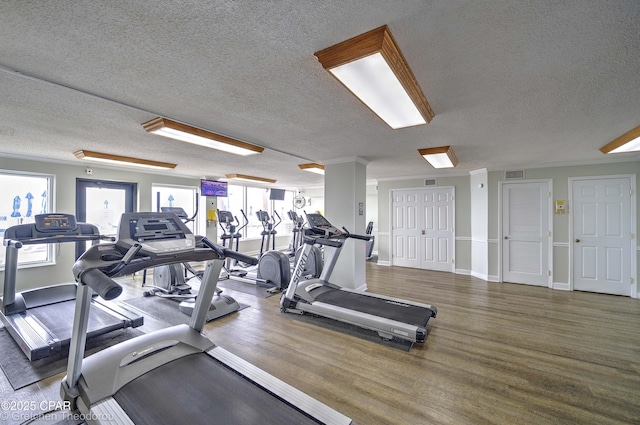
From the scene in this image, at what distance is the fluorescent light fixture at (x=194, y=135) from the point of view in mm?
2812

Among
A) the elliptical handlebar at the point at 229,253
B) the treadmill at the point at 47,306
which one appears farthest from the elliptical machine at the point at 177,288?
the elliptical handlebar at the point at 229,253

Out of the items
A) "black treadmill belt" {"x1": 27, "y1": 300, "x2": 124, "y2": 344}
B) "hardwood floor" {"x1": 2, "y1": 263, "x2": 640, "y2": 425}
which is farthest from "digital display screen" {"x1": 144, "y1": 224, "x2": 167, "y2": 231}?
"black treadmill belt" {"x1": 27, "y1": 300, "x2": 124, "y2": 344}

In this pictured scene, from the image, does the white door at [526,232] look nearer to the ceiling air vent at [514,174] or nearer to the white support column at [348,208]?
the ceiling air vent at [514,174]

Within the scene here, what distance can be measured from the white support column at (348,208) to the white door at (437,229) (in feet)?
8.72

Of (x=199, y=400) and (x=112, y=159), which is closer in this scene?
(x=199, y=400)

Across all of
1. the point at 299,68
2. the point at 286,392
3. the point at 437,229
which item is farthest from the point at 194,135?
the point at 437,229

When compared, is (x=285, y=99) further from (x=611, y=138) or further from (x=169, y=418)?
(x=611, y=138)

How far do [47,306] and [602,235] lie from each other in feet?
29.2

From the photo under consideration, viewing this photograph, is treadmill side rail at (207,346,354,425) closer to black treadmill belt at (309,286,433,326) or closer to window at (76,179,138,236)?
black treadmill belt at (309,286,433,326)

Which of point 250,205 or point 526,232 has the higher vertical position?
point 250,205

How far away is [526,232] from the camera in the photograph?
17.6 ft

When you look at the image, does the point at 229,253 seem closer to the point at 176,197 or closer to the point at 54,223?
the point at 54,223

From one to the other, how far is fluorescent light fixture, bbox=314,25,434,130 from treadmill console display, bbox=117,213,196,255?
1.65m

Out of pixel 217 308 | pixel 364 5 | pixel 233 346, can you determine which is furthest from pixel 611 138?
pixel 217 308
